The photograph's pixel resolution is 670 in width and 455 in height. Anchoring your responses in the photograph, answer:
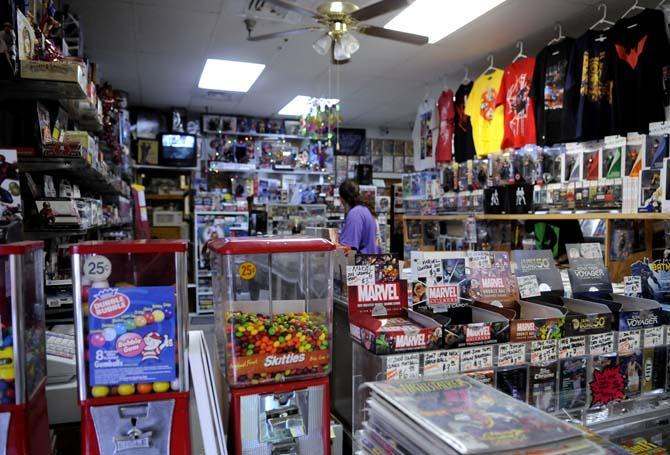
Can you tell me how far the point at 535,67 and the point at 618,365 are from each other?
3.58 metres

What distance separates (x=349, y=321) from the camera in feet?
5.21

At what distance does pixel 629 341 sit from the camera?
5.74ft

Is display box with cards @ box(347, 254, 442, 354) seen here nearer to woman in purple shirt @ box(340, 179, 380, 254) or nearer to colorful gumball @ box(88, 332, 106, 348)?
colorful gumball @ box(88, 332, 106, 348)

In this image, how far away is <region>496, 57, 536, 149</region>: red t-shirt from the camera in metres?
4.58

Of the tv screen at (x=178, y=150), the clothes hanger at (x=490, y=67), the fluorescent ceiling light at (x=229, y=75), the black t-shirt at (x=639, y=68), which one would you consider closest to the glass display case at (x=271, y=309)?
the black t-shirt at (x=639, y=68)

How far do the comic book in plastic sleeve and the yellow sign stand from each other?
0.53 metres

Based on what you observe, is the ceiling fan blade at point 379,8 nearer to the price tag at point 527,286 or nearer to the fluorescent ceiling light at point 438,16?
the fluorescent ceiling light at point 438,16

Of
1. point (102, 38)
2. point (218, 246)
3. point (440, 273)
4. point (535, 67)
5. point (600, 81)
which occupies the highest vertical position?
point (102, 38)

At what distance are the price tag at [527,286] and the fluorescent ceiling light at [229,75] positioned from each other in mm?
4651

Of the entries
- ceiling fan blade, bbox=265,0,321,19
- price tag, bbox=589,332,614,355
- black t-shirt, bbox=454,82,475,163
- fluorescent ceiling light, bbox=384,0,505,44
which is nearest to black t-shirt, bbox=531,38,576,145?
fluorescent ceiling light, bbox=384,0,505,44

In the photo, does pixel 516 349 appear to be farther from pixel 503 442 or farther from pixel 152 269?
pixel 152 269

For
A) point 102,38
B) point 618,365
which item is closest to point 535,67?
point 618,365

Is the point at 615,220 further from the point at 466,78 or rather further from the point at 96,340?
the point at 96,340

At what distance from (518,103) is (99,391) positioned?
15.0ft
